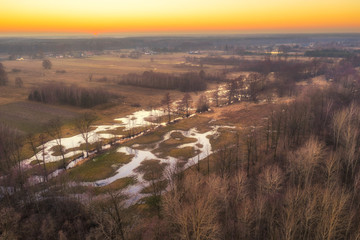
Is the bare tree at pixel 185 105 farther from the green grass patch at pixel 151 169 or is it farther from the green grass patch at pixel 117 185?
the green grass patch at pixel 117 185

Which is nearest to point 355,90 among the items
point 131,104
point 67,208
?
point 131,104

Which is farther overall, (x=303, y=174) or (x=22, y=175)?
(x=22, y=175)

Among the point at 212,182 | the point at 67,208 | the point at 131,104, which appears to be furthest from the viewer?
the point at 131,104

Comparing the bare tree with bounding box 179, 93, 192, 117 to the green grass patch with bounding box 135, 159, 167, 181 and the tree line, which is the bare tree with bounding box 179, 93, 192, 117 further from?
the green grass patch with bounding box 135, 159, 167, 181

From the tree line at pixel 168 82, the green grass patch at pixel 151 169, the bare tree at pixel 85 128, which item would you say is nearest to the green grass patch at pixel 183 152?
the green grass patch at pixel 151 169

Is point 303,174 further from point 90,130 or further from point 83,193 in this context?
point 90,130

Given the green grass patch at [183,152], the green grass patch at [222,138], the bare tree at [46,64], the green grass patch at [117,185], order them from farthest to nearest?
the bare tree at [46,64] → the green grass patch at [222,138] → the green grass patch at [183,152] → the green grass patch at [117,185]

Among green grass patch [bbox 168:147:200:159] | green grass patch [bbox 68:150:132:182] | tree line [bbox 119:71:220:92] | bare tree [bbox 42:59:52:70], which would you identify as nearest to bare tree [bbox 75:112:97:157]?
green grass patch [bbox 68:150:132:182]

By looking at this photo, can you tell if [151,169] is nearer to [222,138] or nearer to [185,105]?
[222,138]
